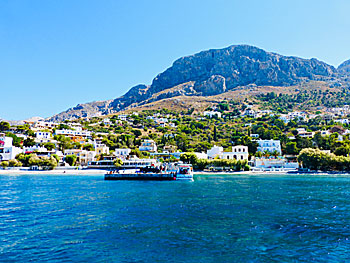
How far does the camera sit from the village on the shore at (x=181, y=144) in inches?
3674

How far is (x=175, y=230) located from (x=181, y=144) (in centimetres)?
10692

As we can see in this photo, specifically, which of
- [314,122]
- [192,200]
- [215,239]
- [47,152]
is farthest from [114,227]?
[314,122]

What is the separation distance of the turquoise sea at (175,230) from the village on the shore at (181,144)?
203ft

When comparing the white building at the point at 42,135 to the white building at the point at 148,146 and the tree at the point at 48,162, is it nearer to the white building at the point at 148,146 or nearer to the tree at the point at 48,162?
the tree at the point at 48,162

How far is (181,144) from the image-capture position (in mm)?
127500

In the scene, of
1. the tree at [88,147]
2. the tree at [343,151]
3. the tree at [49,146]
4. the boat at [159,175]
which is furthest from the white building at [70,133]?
the tree at [343,151]

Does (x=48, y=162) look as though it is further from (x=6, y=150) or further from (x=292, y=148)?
(x=292, y=148)

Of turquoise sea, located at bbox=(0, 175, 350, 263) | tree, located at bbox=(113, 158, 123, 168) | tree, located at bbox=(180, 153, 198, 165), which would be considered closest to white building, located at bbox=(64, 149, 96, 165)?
tree, located at bbox=(113, 158, 123, 168)

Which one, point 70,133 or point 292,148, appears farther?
point 70,133

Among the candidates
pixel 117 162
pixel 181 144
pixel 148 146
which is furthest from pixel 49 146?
pixel 181 144

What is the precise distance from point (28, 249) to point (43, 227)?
4.94 metres

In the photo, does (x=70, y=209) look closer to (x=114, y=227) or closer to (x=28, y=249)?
(x=114, y=227)

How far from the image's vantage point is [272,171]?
88375mm

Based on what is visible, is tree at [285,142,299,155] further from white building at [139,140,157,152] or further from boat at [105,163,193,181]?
boat at [105,163,193,181]
